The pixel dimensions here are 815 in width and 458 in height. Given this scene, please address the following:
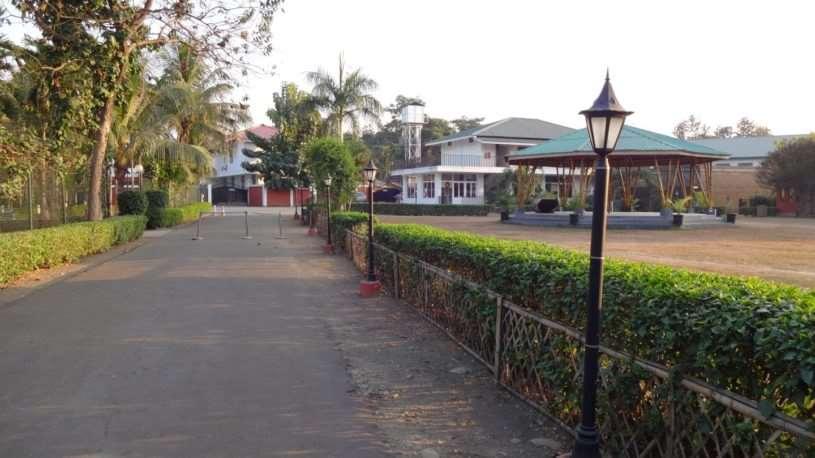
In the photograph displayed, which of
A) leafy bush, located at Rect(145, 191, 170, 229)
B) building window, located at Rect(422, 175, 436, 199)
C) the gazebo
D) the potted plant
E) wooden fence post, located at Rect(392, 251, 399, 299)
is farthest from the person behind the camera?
building window, located at Rect(422, 175, 436, 199)

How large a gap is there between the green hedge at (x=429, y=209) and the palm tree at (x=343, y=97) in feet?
35.6

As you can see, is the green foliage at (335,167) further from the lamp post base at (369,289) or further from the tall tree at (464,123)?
the tall tree at (464,123)

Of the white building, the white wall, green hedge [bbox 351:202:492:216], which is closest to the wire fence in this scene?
green hedge [bbox 351:202:492:216]

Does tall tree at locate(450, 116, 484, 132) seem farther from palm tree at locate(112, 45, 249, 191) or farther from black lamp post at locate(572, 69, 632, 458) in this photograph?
black lamp post at locate(572, 69, 632, 458)

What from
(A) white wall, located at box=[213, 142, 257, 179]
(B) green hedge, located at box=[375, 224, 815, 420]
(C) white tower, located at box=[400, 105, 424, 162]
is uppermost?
(C) white tower, located at box=[400, 105, 424, 162]

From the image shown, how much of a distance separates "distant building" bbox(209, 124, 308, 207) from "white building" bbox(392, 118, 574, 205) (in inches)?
767

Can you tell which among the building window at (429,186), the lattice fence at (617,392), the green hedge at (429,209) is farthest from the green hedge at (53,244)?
the building window at (429,186)

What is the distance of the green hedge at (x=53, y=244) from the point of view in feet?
38.0

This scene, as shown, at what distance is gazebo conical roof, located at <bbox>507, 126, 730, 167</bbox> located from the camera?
92.0ft

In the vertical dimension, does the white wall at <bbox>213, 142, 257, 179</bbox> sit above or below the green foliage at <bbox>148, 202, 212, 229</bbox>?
above

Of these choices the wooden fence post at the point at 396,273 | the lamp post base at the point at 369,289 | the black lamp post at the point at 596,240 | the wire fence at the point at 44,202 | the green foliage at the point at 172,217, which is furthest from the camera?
the green foliage at the point at 172,217

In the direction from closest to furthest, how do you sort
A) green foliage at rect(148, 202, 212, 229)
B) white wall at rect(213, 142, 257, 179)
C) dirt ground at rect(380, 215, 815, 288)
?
1. dirt ground at rect(380, 215, 815, 288)
2. green foliage at rect(148, 202, 212, 229)
3. white wall at rect(213, 142, 257, 179)

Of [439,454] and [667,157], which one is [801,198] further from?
[439,454]

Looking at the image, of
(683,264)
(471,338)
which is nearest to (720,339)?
(471,338)
